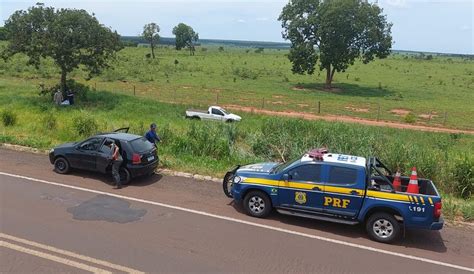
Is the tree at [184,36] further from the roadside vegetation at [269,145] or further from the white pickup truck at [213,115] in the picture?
the roadside vegetation at [269,145]

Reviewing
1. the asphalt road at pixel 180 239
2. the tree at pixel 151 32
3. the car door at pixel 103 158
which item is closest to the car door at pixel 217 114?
the car door at pixel 103 158

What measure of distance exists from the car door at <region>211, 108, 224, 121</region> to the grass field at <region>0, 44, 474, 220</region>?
75.0 inches

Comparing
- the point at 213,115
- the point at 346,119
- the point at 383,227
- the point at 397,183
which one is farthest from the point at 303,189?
the point at 346,119

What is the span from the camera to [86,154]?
38.4ft

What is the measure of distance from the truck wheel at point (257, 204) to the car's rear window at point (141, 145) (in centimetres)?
383

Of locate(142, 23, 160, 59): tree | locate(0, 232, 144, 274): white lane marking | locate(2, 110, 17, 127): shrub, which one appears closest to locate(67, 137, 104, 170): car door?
locate(0, 232, 144, 274): white lane marking

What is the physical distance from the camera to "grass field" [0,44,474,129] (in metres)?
33.6

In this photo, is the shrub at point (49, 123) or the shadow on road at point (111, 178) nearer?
the shadow on road at point (111, 178)

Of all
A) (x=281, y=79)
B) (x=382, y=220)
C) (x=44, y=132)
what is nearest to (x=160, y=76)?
(x=281, y=79)

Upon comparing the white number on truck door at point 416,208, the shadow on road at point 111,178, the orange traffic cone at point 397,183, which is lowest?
the shadow on road at point 111,178

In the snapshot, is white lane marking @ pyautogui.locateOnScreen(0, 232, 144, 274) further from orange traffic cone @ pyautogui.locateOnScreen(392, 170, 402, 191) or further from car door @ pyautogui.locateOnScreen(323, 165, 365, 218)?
orange traffic cone @ pyautogui.locateOnScreen(392, 170, 402, 191)

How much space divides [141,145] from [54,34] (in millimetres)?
17036

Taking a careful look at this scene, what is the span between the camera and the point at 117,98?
1158 inches

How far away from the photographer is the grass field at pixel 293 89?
33.6 metres
